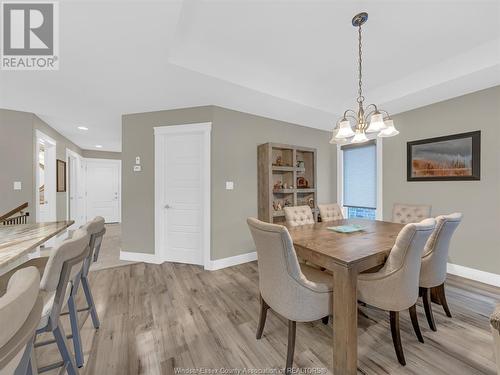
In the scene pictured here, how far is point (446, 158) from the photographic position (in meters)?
3.01

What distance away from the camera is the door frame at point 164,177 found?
3.15 m

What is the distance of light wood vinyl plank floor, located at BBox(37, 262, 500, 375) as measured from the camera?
146 centimetres

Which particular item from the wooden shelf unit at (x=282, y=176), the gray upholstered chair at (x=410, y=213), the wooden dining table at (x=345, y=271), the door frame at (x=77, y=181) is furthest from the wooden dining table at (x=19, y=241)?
the door frame at (x=77, y=181)

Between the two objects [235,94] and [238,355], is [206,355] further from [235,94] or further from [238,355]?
[235,94]

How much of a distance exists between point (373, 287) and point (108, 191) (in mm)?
7459

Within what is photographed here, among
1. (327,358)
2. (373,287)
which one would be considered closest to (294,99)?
(373,287)

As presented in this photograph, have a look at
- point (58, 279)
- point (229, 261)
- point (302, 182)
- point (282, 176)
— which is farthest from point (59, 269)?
point (302, 182)

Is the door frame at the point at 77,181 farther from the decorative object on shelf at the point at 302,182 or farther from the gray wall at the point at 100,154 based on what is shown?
the decorative object on shelf at the point at 302,182

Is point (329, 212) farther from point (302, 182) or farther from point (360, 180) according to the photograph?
point (360, 180)

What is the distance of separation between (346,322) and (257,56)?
2583 millimetres

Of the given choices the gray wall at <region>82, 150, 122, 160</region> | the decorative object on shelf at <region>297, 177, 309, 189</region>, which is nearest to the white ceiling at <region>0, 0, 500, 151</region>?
the decorative object on shelf at <region>297, 177, 309, 189</region>

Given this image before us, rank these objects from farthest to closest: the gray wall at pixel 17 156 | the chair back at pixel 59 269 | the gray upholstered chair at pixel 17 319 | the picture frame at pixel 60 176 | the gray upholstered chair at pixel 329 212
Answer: the picture frame at pixel 60 176 < the gray wall at pixel 17 156 < the gray upholstered chair at pixel 329 212 < the chair back at pixel 59 269 < the gray upholstered chair at pixel 17 319

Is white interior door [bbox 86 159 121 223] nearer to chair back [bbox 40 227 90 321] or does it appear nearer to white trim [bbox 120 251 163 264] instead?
white trim [bbox 120 251 163 264]

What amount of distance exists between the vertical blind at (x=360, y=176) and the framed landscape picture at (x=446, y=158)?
66 centimetres
